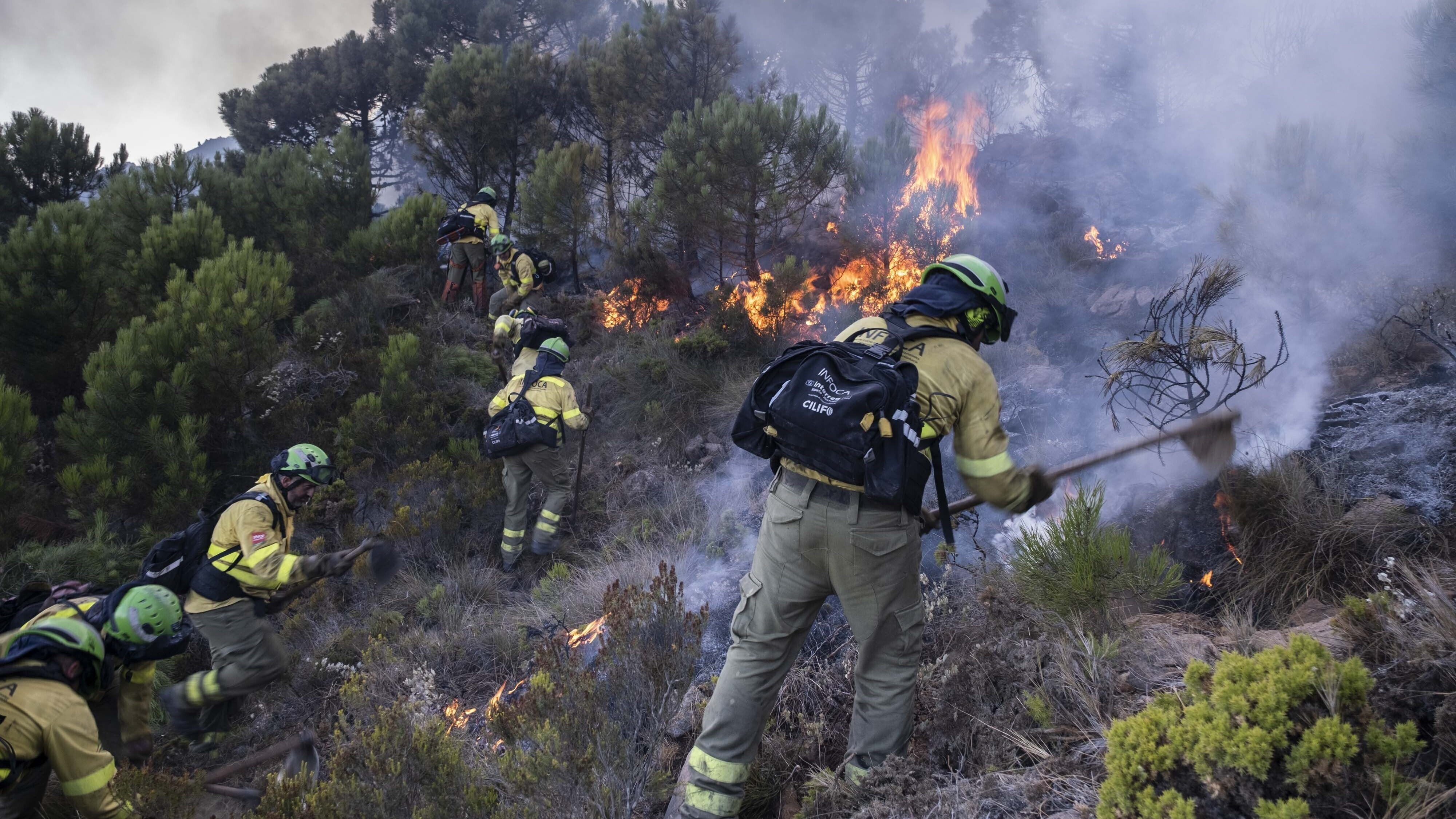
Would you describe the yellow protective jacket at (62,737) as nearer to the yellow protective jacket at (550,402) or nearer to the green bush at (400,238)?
the yellow protective jacket at (550,402)

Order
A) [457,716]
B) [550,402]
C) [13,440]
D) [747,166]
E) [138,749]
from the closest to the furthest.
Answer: [457,716]
[138,749]
[13,440]
[550,402]
[747,166]

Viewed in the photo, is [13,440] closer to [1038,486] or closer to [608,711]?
[608,711]

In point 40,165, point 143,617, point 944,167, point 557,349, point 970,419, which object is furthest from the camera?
point 944,167

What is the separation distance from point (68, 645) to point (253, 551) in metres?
1.17

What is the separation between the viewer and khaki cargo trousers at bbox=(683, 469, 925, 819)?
106 inches

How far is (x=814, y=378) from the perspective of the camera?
2717 mm

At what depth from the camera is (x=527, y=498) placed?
7.10 metres

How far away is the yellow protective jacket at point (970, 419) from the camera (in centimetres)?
273

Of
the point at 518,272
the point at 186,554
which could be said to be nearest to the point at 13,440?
the point at 186,554

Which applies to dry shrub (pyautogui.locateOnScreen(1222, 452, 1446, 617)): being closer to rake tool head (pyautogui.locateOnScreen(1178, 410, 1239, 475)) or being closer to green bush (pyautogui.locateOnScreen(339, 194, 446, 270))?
rake tool head (pyautogui.locateOnScreen(1178, 410, 1239, 475))

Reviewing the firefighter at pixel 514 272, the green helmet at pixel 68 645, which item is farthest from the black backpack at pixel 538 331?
the green helmet at pixel 68 645

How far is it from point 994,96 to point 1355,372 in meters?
15.5

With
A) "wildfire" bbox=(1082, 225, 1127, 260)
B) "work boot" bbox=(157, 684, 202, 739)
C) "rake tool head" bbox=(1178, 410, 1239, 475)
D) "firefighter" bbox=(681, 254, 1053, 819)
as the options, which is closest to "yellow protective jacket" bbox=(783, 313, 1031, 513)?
"firefighter" bbox=(681, 254, 1053, 819)

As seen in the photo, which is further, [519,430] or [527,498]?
[527,498]
